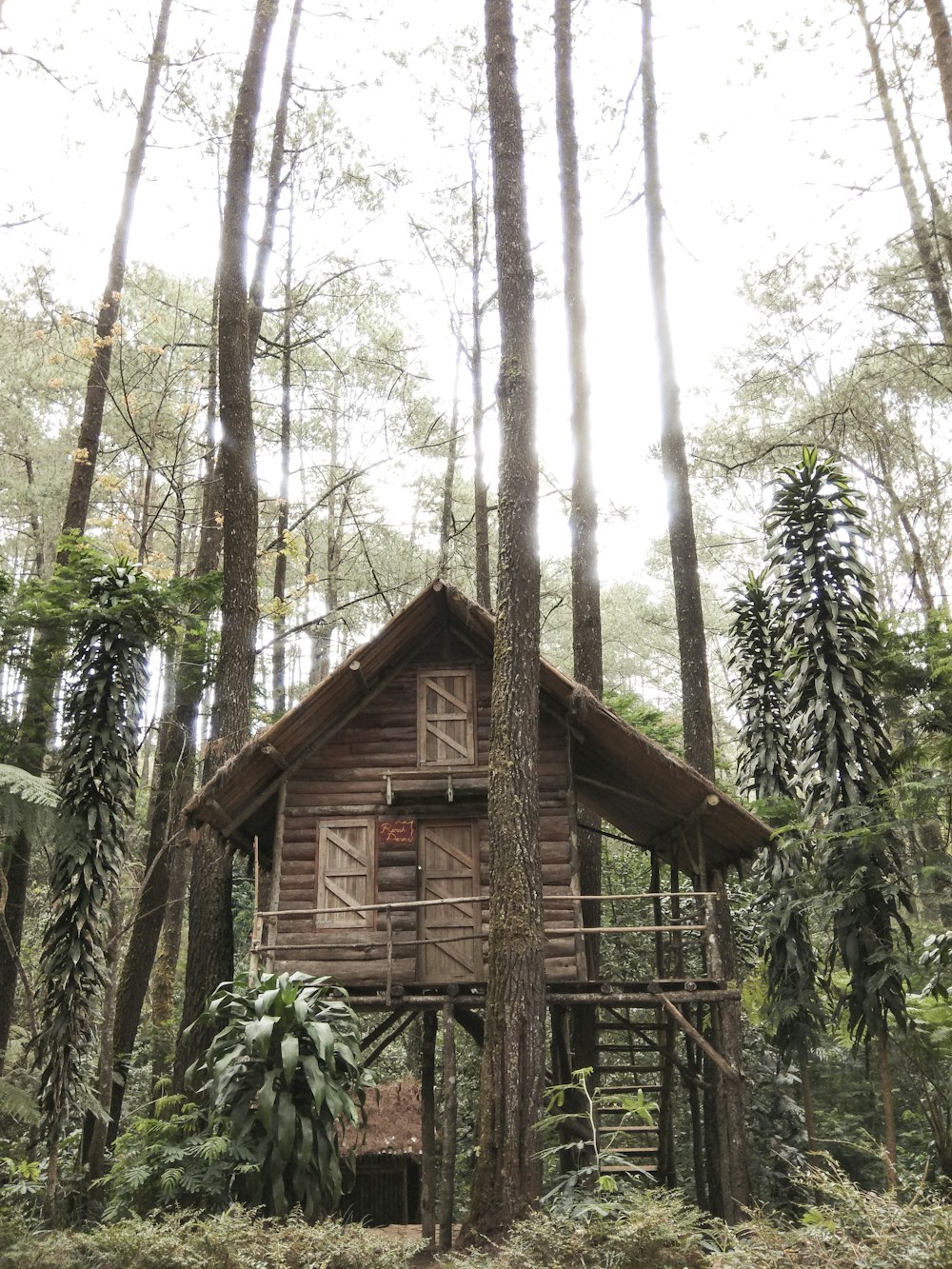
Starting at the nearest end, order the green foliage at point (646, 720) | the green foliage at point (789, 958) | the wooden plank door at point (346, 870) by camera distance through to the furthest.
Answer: the wooden plank door at point (346, 870) < the green foliage at point (789, 958) < the green foliage at point (646, 720)

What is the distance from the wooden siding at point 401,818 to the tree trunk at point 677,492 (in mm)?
1873

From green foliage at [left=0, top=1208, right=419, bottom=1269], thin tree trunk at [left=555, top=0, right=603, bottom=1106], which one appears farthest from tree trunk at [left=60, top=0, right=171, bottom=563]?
green foliage at [left=0, top=1208, right=419, bottom=1269]

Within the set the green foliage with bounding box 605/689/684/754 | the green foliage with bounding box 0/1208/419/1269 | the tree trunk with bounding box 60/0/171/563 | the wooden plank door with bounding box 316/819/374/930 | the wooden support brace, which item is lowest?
the green foliage with bounding box 0/1208/419/1269

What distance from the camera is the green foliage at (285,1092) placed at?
8.33m

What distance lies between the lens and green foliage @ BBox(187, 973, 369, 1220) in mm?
8328

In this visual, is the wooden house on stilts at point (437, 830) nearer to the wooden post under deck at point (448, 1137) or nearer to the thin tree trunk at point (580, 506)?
the thin tree trunk at point (580, 506)

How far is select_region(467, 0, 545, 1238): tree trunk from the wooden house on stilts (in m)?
2.88

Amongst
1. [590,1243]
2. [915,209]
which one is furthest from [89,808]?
[915,209]

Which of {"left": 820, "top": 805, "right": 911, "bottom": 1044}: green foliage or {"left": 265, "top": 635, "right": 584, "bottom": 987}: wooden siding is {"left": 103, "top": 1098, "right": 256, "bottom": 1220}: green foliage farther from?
{"left": 820, "top": 805, "right": 911, "bottom": 1044}: green foliage

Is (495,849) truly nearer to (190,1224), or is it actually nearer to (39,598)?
(190,1224)

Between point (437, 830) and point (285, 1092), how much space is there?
16.9ft

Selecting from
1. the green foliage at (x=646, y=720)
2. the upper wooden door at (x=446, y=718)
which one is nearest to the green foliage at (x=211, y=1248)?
the upper wooden door at (x=446, y=718)

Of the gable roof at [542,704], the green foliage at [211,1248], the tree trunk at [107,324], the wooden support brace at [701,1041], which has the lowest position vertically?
the green foliage at [211,1248]

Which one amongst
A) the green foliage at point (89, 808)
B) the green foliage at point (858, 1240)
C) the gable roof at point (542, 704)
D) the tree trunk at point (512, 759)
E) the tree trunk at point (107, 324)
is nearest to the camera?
the green foliage at point (858, 1240)
